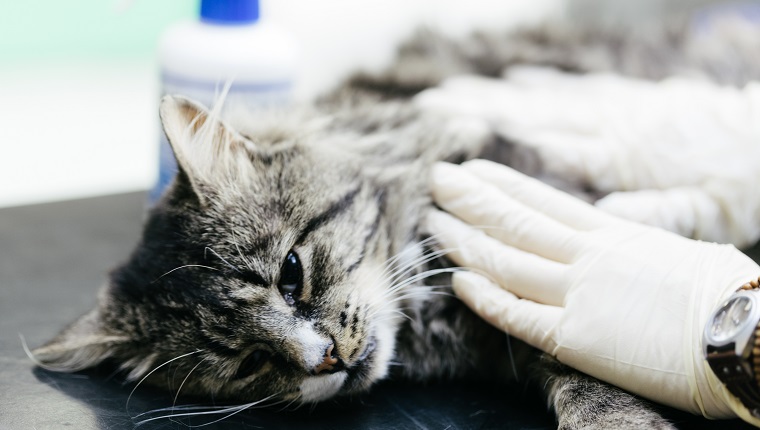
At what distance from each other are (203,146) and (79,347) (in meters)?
0.41

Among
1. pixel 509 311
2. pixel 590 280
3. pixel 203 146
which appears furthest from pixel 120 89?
pixel 590 280

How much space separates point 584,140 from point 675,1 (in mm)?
2024

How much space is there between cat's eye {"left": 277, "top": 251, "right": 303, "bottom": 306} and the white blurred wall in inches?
49.3

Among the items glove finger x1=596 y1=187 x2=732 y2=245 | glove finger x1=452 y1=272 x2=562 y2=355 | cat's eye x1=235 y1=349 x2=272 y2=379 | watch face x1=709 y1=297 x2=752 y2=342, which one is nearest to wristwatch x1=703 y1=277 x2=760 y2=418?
watch face x1=709 y1=297 x2=752 y2=342

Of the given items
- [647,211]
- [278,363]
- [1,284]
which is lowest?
[1,284]

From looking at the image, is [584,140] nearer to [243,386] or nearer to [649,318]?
[649,318]

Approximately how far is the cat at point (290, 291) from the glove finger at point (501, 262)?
41 millimetres

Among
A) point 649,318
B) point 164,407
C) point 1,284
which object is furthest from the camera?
point 1,284

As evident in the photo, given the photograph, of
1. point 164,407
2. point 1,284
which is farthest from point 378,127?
point 1,284

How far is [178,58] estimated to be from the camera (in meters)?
1.69

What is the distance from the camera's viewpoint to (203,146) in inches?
52.4

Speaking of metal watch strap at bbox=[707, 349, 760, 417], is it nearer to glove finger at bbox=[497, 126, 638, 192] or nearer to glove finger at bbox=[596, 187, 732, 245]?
glove finger at bbox=[596, 187, 732, 245]

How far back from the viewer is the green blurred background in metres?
2.52

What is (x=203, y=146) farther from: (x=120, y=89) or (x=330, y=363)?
(x=120, y=89)
